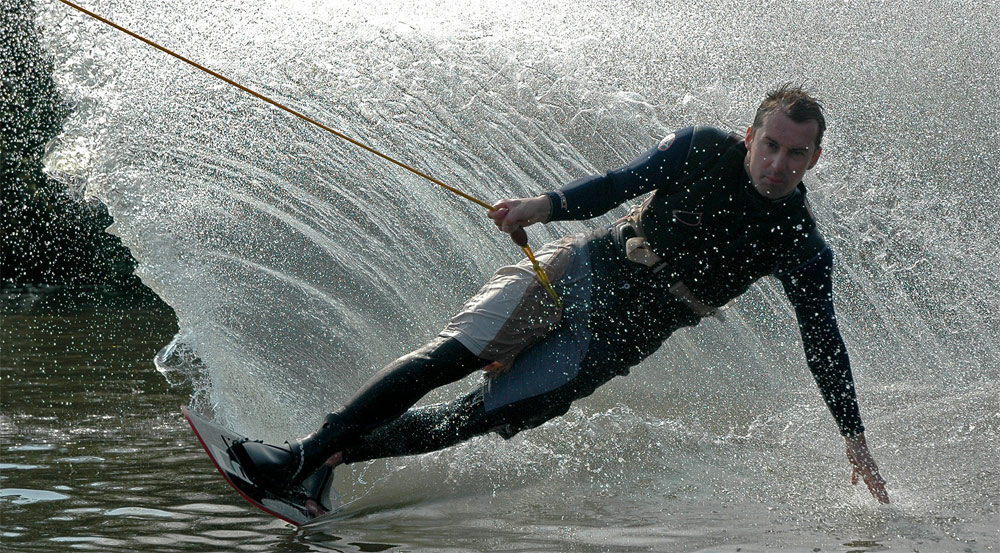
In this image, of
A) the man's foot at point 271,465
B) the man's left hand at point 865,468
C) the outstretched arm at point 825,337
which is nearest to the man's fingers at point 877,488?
the man's left hand at point 865,468

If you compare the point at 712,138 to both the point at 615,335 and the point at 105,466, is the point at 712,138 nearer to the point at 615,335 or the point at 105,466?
the point at 615,335

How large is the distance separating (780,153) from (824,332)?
2.65 ft

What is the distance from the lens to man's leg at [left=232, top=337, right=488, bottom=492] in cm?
448

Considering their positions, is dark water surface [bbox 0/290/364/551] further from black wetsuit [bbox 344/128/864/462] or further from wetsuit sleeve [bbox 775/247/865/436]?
wetsuit sleeve [bbox 775/247/865/436]

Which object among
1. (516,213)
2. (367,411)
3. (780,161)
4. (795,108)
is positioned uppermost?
(795,108)

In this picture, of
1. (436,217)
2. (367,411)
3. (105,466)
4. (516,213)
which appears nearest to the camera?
(516,213)

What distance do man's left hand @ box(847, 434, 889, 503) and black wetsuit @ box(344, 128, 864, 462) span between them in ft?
0.24

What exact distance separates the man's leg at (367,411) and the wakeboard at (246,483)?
2.0 inches

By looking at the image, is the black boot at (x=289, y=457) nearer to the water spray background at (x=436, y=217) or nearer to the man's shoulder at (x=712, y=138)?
the water spray background at (x=436, y=217)

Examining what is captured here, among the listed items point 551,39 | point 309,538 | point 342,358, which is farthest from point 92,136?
point 309,538

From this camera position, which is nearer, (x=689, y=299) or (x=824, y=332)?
(x=824, y=332)

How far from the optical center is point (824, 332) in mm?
4582

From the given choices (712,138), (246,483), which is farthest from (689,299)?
(246,483)

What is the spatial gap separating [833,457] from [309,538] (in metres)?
2.62
